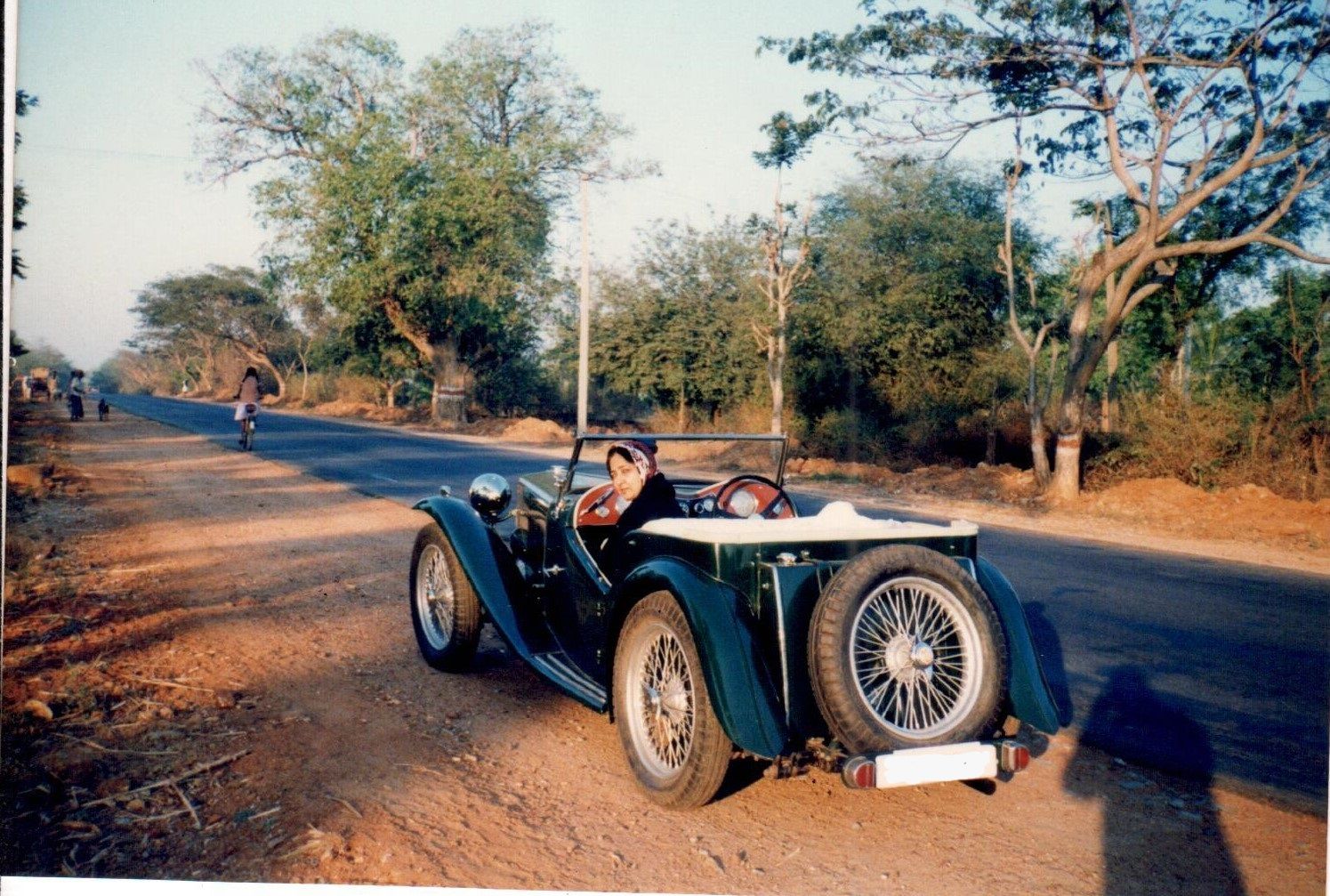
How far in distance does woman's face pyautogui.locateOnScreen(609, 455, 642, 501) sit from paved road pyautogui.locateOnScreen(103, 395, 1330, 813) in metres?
2.24

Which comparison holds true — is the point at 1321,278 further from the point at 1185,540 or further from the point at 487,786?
the point at 487,786

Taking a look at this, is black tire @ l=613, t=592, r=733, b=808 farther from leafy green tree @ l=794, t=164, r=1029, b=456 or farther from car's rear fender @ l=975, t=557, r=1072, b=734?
leafy green tree @ l=794, t=164, r=1029, b=456

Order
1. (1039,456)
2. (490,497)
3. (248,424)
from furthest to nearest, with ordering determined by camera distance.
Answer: (248,424)
(1039,456)
(490,497)

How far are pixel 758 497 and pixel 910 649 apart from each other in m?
1.36

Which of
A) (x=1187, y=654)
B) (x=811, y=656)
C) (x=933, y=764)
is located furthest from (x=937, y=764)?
(x=1187, y=654)

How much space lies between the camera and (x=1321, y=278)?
12742 millimetres

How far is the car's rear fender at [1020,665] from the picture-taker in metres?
3.25

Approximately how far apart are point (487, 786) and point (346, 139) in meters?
28.3

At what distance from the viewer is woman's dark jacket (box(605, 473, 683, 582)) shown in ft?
13.1

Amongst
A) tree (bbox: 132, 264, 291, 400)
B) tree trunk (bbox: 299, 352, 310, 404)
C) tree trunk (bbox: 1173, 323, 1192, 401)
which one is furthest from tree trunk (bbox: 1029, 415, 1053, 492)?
tree (bbox: 132, 264, 291, 400)

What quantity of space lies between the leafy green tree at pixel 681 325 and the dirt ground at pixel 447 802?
19.6m

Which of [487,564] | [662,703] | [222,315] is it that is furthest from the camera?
[222,315]

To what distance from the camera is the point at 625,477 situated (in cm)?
420

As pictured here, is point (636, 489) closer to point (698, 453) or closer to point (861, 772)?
point (698, 453)
